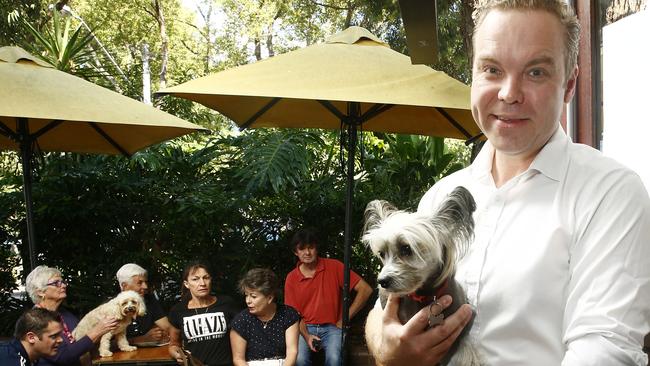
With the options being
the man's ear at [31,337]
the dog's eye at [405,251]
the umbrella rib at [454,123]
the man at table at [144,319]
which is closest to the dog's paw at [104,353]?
the man at table at [144,319]

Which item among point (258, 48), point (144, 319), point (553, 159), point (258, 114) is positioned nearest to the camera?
point (553, 159)

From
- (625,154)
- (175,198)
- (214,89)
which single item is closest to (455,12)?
(175,198)

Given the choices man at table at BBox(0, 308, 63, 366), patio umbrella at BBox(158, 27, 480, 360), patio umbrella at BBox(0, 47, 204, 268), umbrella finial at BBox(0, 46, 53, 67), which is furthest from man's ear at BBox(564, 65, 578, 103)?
umbrella finial at BBox(0, 46, 53, 67)

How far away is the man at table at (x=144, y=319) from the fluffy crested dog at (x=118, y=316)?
0.24m

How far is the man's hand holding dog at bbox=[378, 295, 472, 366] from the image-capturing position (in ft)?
5.28

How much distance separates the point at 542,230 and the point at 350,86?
382 cm

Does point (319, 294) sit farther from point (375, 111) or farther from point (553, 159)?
point (553, 159)

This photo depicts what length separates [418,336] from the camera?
1.71m

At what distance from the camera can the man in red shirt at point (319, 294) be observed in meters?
7.02

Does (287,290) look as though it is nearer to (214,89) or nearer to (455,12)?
(214,89)

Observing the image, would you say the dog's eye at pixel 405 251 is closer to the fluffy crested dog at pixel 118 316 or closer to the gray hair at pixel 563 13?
the gray hair at pixel 563 13

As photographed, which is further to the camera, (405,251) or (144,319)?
(144,319)

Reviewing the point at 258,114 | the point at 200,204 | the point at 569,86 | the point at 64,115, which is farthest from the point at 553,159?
A: the point at 200,204

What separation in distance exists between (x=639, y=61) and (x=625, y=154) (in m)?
0.46
